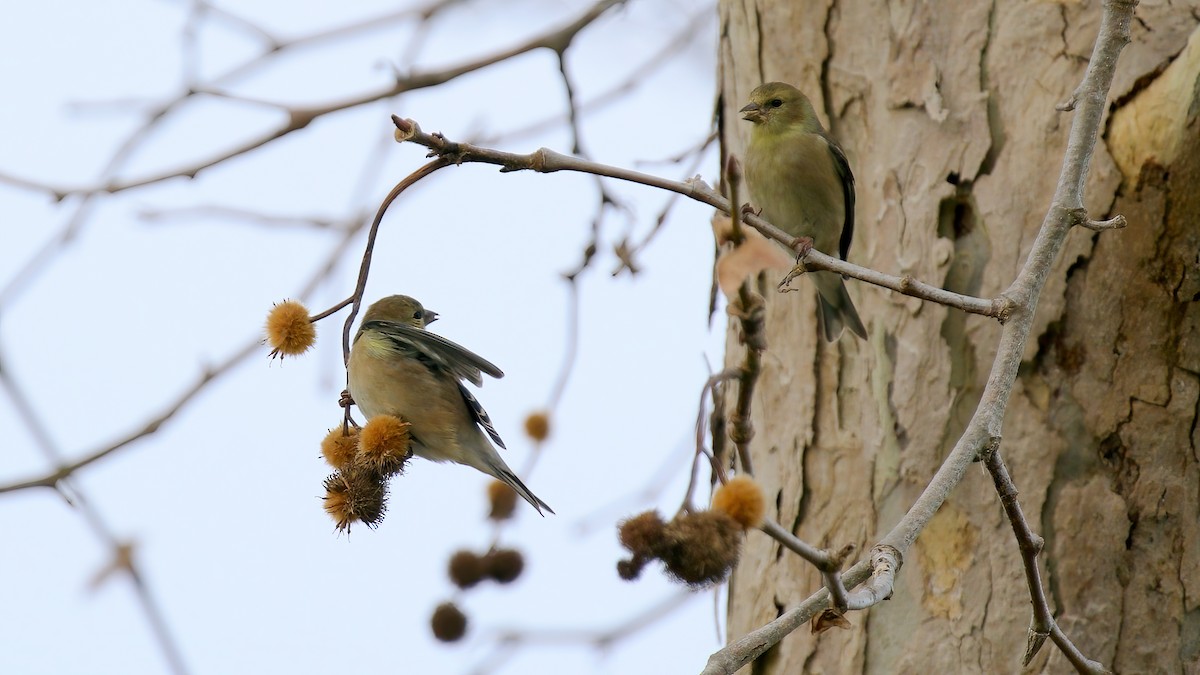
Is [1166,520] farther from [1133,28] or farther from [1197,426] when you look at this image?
[1133,28]

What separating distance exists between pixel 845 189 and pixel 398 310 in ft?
5.33

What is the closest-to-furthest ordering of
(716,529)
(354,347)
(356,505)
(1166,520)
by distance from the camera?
(716,529)
(356,505)
(1166,520)
(354,347)

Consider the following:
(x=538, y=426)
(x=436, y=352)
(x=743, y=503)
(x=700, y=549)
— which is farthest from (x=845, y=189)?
(x=700, y=549)

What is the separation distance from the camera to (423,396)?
3.36 m

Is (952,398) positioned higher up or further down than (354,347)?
further down

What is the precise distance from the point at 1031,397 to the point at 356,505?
6.33ft

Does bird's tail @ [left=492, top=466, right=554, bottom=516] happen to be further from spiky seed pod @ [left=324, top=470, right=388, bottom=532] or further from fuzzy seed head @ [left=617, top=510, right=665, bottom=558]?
fuzzy seed head @ [left=617, top=510, right=665, bottom=558]

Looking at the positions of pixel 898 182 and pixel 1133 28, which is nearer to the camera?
pixel 1133 28

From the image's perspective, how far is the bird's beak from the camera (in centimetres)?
402

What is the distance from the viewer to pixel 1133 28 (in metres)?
3.33

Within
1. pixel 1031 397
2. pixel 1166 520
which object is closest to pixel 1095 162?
pixel 1031 397

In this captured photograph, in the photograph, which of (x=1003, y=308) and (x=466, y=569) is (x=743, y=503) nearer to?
(x=1003, y=308)

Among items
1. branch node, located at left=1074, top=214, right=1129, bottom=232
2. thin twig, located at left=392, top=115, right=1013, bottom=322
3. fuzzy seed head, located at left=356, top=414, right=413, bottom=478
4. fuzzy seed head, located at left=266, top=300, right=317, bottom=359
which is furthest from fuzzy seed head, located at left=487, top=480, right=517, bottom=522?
branch node, located at left=1074, top=214, right=1129, bottom=232

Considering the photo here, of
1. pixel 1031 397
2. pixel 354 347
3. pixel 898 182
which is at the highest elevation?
pixel 354 347
